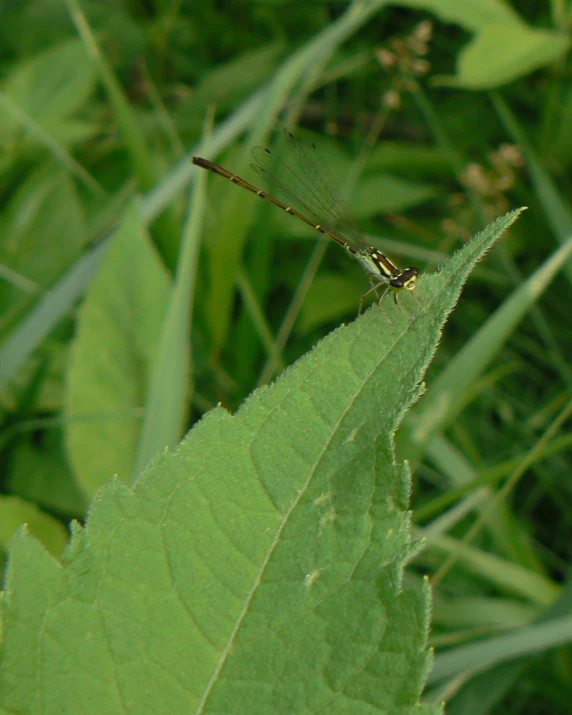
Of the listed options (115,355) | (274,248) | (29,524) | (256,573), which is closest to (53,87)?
(274,248)

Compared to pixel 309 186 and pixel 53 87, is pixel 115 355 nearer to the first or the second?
pixel 309 186

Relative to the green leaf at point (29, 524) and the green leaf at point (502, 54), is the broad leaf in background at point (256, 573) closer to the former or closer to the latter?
the green leaf at point (29, 524)

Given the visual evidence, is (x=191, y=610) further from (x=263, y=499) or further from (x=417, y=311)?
(x=417, y=311)

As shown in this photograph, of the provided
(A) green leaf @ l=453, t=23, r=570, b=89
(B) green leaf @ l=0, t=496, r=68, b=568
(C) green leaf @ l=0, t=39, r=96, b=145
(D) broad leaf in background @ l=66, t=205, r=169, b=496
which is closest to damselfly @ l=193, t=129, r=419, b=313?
(D) broad leaf in background @ l=66, t=205, r=169, b=496

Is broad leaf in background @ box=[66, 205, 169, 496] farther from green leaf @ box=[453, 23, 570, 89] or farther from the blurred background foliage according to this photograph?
green leaf @ box=[453, 23, 570, 89]

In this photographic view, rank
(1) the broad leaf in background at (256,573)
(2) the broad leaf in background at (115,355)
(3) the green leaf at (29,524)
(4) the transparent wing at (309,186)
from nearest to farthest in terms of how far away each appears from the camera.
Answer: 1. (1) the broad leaf in background at (256,573)
2. (3) the green leaf at (29,524)
3. (2) the broad leaf in background at (115,355)
4. (4) the transparent wing at (309,186)

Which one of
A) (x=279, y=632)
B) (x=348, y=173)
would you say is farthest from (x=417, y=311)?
(x=348, y=173)

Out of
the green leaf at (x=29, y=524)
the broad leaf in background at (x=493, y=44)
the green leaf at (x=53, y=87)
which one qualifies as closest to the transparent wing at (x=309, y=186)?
the broad leaf in background at (x=493, y=44)
